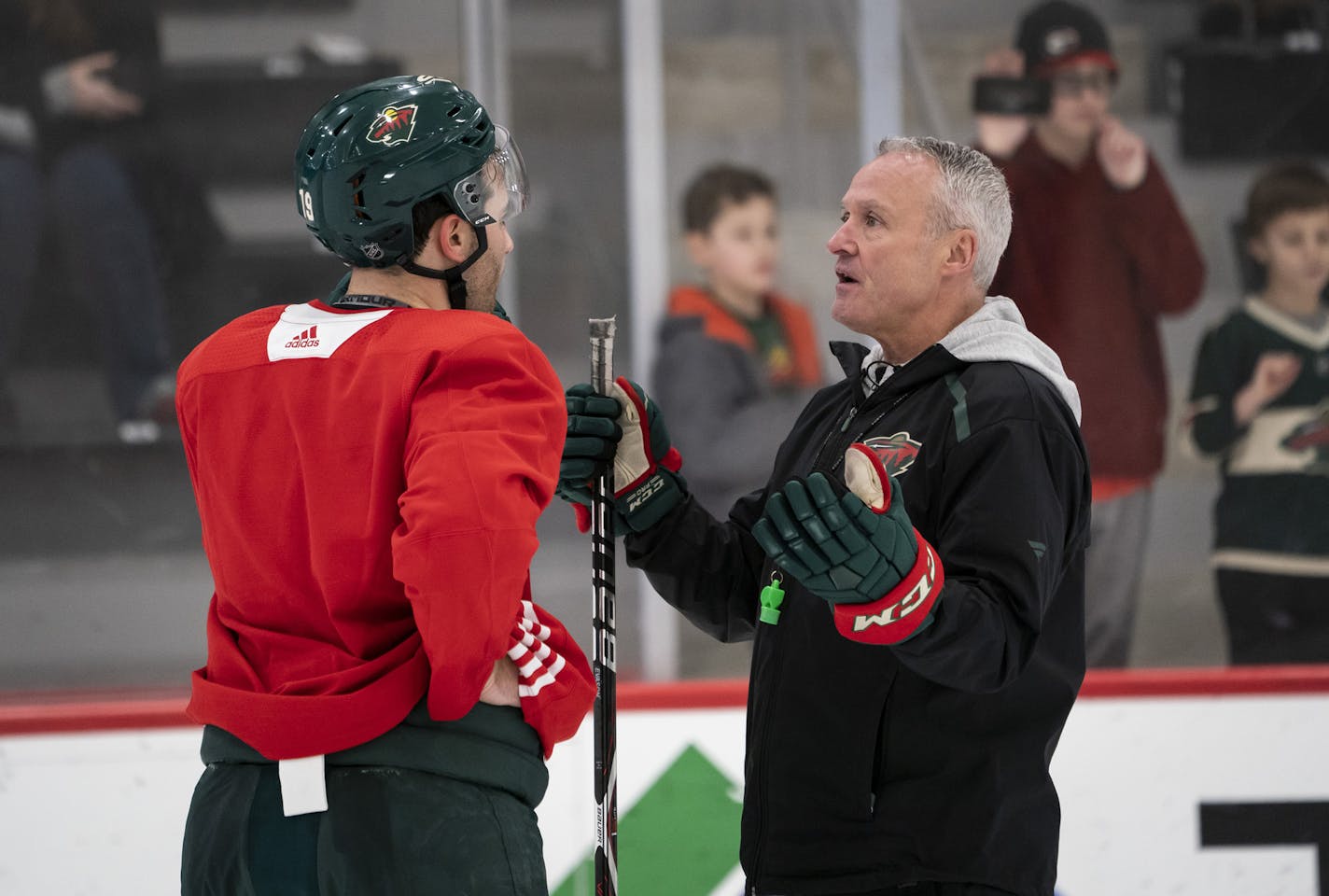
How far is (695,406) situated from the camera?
3.34 metres

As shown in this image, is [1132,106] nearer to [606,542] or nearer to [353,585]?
[606,542]

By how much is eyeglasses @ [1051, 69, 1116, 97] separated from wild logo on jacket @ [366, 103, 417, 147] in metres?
2.51

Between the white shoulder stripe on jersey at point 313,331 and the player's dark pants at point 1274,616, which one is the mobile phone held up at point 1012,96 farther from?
the white shoulder stripe on jersey at point 313,331

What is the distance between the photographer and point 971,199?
1.66 m

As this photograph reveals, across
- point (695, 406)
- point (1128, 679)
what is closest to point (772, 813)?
point (1128, 679)

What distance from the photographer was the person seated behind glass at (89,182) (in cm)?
338

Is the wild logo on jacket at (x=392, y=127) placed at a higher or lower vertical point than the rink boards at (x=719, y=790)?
higher

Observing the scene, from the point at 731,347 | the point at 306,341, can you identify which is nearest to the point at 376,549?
the point at 306,341

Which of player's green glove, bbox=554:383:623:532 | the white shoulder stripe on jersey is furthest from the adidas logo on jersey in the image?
player's green glove, bbox=554:383:623:532

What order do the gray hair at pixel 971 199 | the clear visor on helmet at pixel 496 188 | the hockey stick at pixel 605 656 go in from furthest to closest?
the hockey stick at pixel 605 656
the gray hair at pixel 971 199
the clear visor on helmet at pixel 496 188

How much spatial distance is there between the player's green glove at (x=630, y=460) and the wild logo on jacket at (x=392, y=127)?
19.4 inches

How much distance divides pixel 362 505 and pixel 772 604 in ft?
1.74

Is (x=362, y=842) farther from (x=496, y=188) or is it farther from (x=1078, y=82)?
(x=1078, y=82)

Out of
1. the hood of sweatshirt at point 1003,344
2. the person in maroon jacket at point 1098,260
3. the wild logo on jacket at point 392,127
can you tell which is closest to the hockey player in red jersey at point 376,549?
the wild logo on jacket at point 392,127
